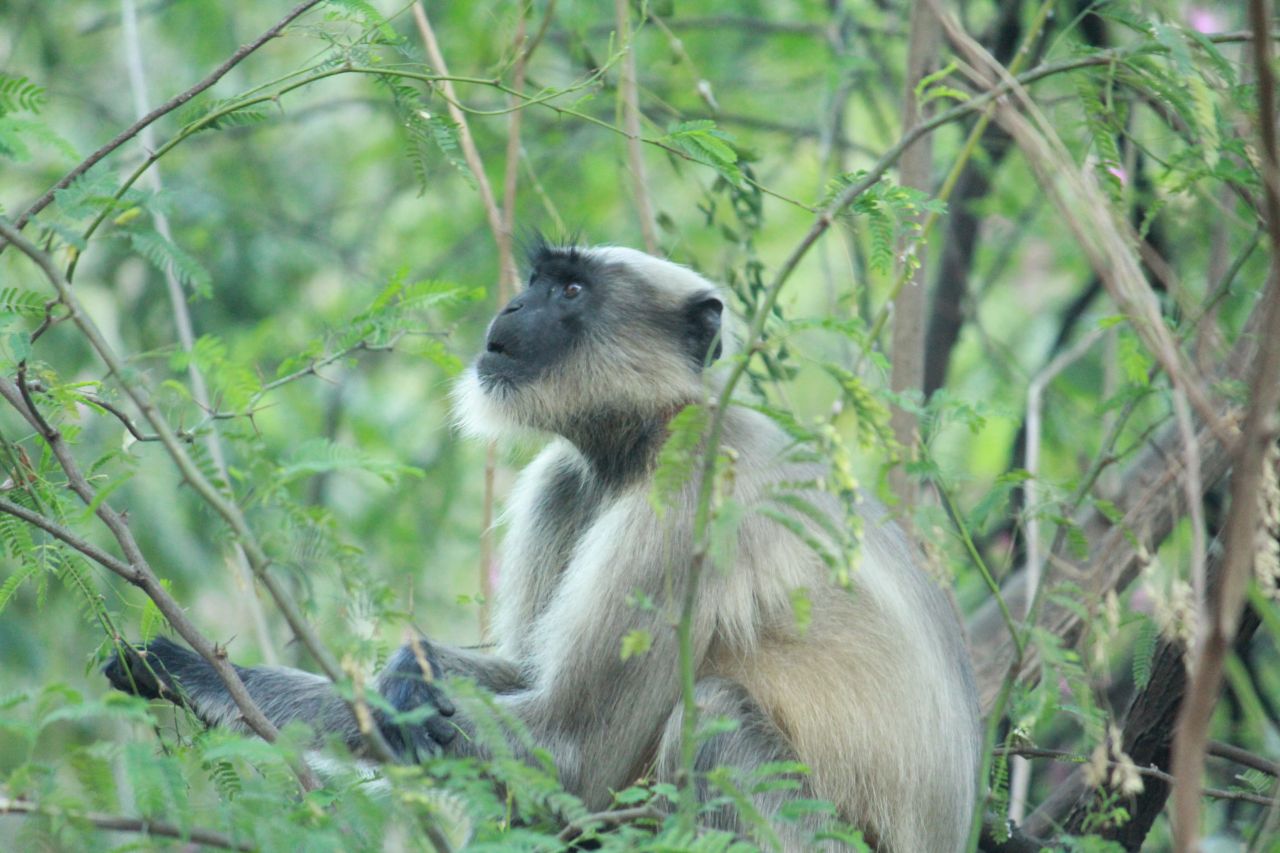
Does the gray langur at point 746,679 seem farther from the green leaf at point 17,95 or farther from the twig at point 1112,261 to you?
the twig at point 1112,261

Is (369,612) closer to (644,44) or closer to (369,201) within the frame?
(644,44)

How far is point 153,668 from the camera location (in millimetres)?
3205

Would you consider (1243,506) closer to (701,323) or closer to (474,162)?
(701,323)

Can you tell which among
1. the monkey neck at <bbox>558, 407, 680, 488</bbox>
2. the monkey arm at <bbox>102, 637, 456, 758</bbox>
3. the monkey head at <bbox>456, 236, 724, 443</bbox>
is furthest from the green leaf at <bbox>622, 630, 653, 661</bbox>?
A: the monkey head at <bbox>456, 236, 724, 443</bbox>

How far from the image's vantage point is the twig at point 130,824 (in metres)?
1.77

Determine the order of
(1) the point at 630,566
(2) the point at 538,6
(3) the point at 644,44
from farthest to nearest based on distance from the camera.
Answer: (3) the point at 644,44 < (2) the point at 538,6 < (1) the point at 630,566

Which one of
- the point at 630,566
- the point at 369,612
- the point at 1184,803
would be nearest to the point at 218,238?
the point at 630,566

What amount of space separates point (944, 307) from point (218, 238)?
10.8 ft

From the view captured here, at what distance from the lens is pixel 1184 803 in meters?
1.51

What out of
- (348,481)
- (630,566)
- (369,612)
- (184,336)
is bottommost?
(348,481)

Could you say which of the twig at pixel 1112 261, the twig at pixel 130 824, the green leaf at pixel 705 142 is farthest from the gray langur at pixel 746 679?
the twig at pixel 1112 261

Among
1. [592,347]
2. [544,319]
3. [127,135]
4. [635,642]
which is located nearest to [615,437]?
[592,347]

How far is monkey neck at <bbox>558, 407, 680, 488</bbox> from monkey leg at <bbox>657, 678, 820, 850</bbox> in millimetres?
762

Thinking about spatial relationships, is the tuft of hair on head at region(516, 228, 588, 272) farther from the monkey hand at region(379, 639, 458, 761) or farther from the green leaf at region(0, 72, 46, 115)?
the green leaf at region(0, 72, 46, 115)
